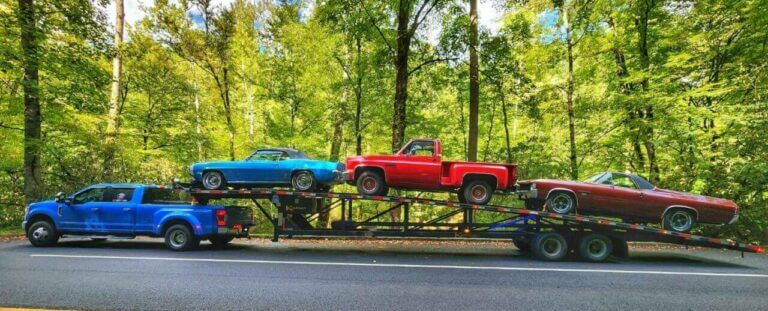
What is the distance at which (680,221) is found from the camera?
29.2ft

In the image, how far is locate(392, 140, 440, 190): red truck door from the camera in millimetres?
9023

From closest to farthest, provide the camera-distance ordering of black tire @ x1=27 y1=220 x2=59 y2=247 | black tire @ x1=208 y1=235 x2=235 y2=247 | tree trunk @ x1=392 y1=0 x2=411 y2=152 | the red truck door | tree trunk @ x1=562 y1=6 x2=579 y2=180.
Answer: the red truck door, black tire @ x1=27 y1=220 x2=59 y2=247, black tire @ x1=208 y1=235 x2=235 y2=247, tree trunk @ x1=392 y1=0 x2=411 y2=152, tree trunk @ x1=562 y1=6 x2=579 y2=180

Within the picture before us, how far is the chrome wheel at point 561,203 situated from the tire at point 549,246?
55 cm

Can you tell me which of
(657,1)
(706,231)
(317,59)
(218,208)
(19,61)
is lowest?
(706,231)

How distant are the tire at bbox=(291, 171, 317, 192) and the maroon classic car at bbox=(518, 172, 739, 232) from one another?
4.82 m

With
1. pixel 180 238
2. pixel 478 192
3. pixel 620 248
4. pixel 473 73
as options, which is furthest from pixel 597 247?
pixel 180 238

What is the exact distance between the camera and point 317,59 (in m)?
19.7

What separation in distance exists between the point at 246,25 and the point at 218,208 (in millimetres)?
15727

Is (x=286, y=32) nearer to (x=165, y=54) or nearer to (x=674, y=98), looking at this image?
(x=165, y=54)

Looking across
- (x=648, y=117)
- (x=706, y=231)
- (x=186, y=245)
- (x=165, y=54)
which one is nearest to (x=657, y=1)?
(x=648, y=117)

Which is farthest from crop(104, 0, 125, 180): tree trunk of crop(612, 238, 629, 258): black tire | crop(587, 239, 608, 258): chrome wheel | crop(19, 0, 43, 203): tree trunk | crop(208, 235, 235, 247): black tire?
crop(612, 238, 629, 258): black tire

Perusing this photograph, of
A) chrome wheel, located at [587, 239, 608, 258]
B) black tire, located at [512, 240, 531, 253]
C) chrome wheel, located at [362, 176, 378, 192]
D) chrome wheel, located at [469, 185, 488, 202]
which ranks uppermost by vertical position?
chrome wheel, located at [362, 176, 378, 192]

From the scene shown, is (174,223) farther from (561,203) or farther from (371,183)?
(561,203)

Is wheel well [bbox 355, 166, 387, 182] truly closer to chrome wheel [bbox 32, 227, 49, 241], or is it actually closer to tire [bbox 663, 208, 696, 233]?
tire [bbox 663, 208, 696, 233]
